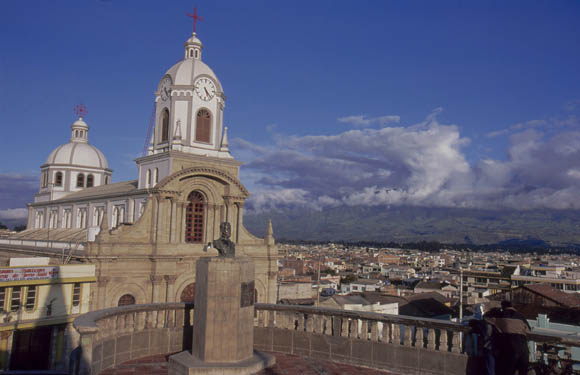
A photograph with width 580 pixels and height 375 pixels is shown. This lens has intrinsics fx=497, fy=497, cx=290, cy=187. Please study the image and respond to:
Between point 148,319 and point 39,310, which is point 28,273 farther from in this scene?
point 148,319

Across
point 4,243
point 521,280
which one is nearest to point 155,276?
point 4,243

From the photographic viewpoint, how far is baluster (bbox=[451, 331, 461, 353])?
27.2ft

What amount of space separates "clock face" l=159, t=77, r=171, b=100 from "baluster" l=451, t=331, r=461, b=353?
96.6 feet

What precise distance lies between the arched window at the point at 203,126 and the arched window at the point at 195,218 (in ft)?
14.0

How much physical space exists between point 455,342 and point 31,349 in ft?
79.0

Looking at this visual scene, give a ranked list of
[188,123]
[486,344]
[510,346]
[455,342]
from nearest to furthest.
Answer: [510,346] < [486,344] < [455,342] < [188,123]

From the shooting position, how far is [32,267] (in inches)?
1019

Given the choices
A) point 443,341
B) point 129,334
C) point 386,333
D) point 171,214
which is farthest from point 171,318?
point 171,214

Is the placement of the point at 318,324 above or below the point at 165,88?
below

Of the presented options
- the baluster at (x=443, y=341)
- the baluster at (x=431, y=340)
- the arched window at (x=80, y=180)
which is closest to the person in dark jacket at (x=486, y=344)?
the baluster at (x=443, y=341)

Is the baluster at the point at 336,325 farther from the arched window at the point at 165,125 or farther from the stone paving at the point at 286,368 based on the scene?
the arched window at the point at 165,125

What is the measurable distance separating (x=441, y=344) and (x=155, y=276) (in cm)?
2314

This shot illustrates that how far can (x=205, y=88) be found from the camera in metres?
34.5

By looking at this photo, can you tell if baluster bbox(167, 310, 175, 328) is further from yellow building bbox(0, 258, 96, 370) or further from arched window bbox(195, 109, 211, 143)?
arched window bbox(195, 109, 211, 143)
